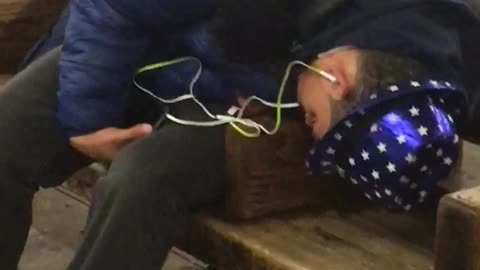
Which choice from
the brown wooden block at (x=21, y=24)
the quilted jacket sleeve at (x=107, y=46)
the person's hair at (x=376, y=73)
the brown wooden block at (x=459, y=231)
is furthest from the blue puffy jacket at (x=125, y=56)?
the brown wooden block at (x=21, y=24)

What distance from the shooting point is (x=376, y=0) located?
3.69ft

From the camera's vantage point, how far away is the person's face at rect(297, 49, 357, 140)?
42.0 inches

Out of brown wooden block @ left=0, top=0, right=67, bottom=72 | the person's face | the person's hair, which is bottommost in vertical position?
brown wooden block @ left=0, top=0, right=67, bottom=72

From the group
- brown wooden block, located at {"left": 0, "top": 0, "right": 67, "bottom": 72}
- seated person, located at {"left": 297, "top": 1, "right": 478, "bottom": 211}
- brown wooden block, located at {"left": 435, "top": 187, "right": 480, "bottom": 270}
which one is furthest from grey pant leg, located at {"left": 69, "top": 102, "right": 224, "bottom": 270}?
brown wooden block, located at {"left": 0, "top": 0, "right": 67, "bottom": 72}

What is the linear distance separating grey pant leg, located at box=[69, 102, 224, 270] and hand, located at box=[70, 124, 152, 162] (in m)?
0.03

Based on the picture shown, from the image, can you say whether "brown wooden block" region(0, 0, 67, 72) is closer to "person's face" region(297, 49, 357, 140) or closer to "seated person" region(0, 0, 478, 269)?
"seated person" region(0, 0, 478, 269)

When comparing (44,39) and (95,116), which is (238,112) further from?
(44,39)

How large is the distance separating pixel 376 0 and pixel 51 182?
447 mm

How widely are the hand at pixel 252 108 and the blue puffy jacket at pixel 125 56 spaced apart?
1 cm

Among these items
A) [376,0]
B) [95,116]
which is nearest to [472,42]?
[376,0]

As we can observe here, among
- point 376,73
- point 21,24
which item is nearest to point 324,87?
point 376,73

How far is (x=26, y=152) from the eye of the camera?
1.23 meters

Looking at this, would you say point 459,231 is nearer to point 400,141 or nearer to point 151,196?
point 400,141

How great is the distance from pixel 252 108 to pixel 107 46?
0.56 ft
